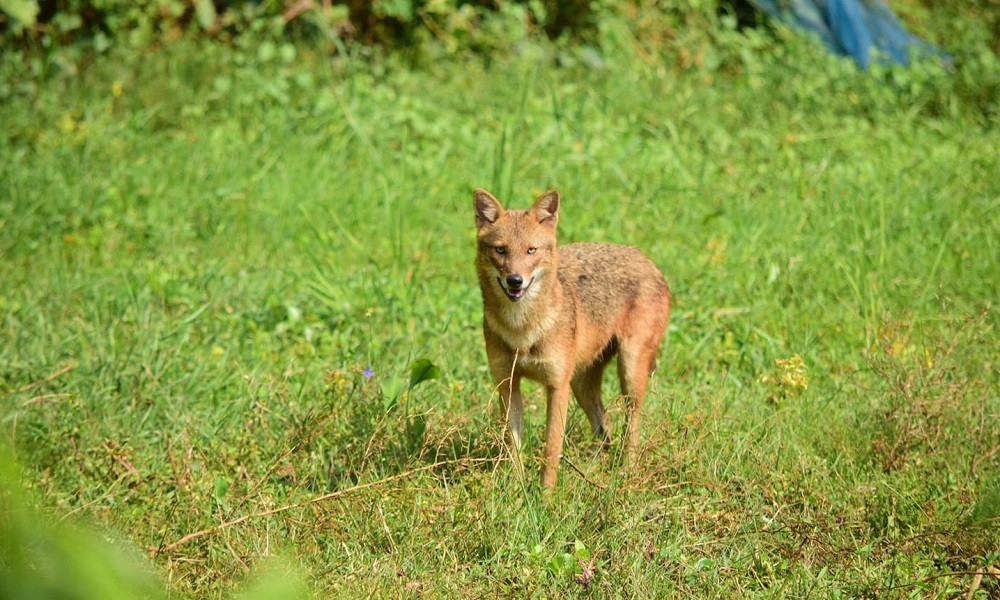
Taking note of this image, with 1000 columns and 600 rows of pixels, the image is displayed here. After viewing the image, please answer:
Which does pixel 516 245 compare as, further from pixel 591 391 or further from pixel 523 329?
pixel 591 391

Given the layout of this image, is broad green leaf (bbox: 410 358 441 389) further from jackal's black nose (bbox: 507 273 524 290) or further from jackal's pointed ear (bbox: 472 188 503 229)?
jackal's pointed ear (bbox: 472 188 503 229)

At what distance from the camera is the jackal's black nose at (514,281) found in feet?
14.6

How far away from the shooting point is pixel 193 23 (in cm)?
974

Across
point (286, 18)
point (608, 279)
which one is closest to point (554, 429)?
point (608, 279)

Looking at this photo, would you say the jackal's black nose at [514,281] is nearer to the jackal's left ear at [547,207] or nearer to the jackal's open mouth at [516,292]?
the jackal's open mouth at [516,292]

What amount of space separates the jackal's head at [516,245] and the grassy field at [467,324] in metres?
0.65

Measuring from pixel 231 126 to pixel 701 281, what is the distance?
4277 millimetres

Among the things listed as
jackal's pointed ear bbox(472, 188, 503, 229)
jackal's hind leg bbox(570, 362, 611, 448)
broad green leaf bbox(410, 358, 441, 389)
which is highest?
jackal's pointed ear bbox(472, 188, 503, 229)

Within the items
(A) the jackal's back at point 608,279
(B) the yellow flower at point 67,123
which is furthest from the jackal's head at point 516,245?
(B) the yellow flower at point 67,123

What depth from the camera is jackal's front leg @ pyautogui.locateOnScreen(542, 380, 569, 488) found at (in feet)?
14.7

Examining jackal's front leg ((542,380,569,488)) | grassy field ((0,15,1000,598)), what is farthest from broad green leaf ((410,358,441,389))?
jackal's front leg ((542,380,569,488))

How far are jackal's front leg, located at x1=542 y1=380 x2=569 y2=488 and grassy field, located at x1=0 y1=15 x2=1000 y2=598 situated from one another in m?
0.12

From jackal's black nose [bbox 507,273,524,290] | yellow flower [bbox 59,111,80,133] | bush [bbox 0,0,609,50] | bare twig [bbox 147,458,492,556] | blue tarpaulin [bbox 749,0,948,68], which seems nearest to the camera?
bare twig [bbox 147,458,492,556]

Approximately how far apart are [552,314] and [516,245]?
1.15 ft
